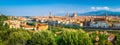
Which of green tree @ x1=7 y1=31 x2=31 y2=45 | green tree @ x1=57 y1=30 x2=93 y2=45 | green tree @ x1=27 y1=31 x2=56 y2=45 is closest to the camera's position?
green tree @ x1=57 y1=30 x2=93 y2=45

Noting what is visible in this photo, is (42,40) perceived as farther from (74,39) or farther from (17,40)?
(17,40)

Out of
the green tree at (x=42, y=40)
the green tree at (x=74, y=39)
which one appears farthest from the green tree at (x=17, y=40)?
the green tree at (x=74, y=39)

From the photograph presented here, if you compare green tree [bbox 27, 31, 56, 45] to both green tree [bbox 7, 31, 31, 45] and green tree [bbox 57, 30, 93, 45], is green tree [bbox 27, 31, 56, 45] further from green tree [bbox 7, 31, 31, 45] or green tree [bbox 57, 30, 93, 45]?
green tree [bbox 7, 31, 31, 45]

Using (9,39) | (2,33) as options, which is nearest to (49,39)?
(9,39)

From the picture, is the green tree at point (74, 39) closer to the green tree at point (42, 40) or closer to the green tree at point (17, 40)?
the green tree at point (42, 40)

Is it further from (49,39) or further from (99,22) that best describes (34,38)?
(99,22)

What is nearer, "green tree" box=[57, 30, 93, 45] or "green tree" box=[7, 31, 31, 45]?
"green tree" box=[57, 30, 93, 45]

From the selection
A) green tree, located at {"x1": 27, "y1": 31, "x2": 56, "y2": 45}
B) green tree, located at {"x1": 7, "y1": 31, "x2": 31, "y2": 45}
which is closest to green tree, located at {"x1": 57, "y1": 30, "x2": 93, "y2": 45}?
green tree, located at {"x1": 27, "y1": 31, "x2": 56, "y2": 45}

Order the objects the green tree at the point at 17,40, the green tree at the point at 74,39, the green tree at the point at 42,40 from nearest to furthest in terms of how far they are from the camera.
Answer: the green tree at the point at 74,39 < the green tree at the point at 42,40 < the green tree at the point at 17,40

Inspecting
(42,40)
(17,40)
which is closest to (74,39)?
(42,40)

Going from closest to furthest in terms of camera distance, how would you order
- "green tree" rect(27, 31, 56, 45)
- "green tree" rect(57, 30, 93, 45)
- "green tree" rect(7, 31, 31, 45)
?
"green tree" rect(57, 30, 93, 45) < "green tree" rect(27, 31, 56, 45) < "green tree" rect(7, 31, 31, 45)

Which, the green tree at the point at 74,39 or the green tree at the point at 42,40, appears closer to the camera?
the green tree at the point at 74,39
